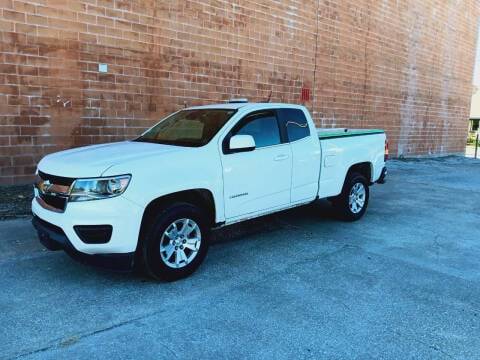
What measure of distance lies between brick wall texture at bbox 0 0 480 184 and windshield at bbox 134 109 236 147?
11.7 feet

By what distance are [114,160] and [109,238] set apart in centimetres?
77

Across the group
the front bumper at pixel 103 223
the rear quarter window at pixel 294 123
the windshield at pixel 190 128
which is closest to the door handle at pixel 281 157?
the rear quarter window at pixel 294 123

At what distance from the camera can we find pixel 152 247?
4145 mm

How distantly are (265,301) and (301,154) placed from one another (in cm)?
243

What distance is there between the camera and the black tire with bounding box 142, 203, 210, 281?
4.14 meters

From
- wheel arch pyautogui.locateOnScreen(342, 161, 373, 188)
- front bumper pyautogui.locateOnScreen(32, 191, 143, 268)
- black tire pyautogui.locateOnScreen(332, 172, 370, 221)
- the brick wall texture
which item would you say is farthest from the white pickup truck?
the brick wall texture

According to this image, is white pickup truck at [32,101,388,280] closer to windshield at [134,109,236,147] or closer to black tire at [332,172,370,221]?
windshield at [134,109,236,147]

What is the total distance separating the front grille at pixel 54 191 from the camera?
4.07m

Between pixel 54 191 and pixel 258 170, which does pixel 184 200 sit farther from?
pixel 54 191

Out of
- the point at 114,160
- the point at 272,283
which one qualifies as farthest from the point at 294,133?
the point at 114,160

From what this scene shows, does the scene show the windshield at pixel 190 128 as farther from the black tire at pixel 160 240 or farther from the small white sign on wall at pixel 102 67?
the small white sign on wall at pixel 102 67

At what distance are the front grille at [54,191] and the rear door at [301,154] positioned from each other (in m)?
2.90

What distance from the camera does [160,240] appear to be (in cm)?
420

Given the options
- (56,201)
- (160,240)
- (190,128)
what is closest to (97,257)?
(160,240)
